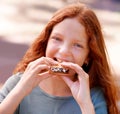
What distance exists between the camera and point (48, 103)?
71.7 inches

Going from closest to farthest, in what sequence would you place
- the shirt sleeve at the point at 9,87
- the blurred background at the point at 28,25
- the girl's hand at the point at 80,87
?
1. the girl's hand at the point at 80,87
2. the shirt sleeve at the point at 9,87
3. the blurred background at the point at 28,25

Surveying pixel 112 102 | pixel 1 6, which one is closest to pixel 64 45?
pixel 112 102

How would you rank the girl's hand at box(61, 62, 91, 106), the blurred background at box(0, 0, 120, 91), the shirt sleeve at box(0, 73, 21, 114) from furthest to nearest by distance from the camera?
the blurred background at box(0, 0, 120, 91)
the shirt sleeve at box(0, 73, 21, 114)
the girl's hand at box(61, 62, 91, 106)

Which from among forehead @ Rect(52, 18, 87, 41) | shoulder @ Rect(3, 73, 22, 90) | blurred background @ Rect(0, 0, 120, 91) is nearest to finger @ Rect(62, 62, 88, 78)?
forehead @ Rect(52, 18, 87, 41)

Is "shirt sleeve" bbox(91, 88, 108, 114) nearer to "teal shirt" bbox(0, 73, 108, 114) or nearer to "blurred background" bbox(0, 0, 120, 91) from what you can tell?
"teal shirt" bbox(0, 73, 108, 114)

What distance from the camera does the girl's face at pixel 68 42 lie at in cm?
178

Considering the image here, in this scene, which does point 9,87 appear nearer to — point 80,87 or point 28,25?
point 80,87

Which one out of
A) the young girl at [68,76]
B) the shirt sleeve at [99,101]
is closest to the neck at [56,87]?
the young girl at [68,76]

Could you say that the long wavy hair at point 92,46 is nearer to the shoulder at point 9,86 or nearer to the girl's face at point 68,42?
the girl's face at point 68,42

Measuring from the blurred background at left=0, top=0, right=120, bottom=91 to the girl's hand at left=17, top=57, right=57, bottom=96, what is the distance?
5.67ft

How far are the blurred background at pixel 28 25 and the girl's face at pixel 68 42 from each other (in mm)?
1649

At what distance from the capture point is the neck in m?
1.86

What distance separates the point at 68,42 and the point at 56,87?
0.70 ft

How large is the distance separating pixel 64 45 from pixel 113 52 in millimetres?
3456
